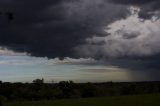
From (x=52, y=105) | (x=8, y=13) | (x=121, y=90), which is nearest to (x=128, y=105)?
(x=52, y=105)

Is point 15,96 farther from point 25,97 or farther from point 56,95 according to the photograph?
point 56,95

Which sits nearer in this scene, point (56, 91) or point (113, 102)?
point (113, 102)

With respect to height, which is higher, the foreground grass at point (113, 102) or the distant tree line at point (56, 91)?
the distant tree line at point (56, 91)

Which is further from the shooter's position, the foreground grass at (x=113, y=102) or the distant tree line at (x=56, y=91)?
the distant tree line at (x=56, y=91)

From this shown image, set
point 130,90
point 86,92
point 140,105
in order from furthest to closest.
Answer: point 130,90 → point 86,92 → point 140,105

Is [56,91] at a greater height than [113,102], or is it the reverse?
[56,91]

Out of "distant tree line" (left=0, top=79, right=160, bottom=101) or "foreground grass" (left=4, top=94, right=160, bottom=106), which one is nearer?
"foreground grass" (left=4, top=94, right=160, bottom=106)

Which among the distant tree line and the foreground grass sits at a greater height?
the distant tree line

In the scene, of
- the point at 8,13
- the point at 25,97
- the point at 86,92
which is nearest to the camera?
the point at 8,13

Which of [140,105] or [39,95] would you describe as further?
[39,95]

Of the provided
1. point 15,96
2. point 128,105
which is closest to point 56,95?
point 15,96

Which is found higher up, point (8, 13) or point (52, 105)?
point (8, 13)

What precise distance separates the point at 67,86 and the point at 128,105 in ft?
305

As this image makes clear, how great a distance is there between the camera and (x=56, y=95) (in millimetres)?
140125
